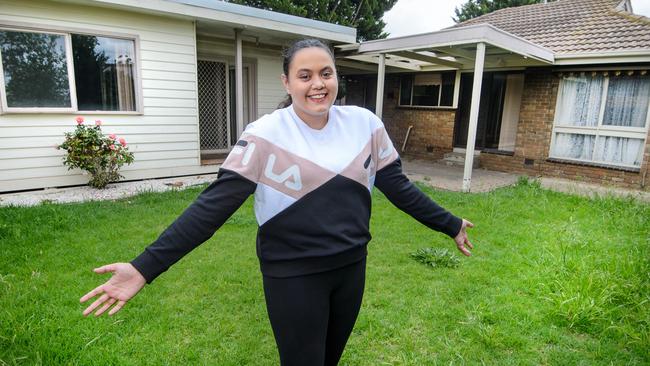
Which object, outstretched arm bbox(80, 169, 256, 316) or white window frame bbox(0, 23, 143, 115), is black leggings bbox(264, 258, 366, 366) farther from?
white window frame bbox(0, 23, 143, 115)

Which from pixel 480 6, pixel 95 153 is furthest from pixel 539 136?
pixel 480 6

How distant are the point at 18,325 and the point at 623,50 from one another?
9.66 m

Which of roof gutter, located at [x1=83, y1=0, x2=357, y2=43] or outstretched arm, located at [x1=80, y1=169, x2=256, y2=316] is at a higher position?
roof gutter, located at [x1=83, y1=0, x2=357, y2=43]

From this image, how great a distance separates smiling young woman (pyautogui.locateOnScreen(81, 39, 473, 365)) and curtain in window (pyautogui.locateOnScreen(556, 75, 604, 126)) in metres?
8.93

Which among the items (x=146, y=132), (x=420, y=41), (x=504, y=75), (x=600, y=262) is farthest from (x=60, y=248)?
(x=504, y=75)

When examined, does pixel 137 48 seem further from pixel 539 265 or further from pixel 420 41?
pixel 539 265

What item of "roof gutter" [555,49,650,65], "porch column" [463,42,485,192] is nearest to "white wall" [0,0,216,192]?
"porch column" [463,42,485,192]

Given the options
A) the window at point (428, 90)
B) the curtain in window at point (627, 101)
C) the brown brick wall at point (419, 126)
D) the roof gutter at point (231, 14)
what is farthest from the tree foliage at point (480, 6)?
the roof gutter at point (231, 14)

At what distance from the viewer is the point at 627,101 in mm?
7980

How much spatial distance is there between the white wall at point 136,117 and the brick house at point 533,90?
12.7 ft

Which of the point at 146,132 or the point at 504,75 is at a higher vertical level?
the point at 504,75

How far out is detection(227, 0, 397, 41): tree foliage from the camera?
17516mm

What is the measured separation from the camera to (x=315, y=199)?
4.38 feet

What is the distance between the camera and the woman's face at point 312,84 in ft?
4.51
